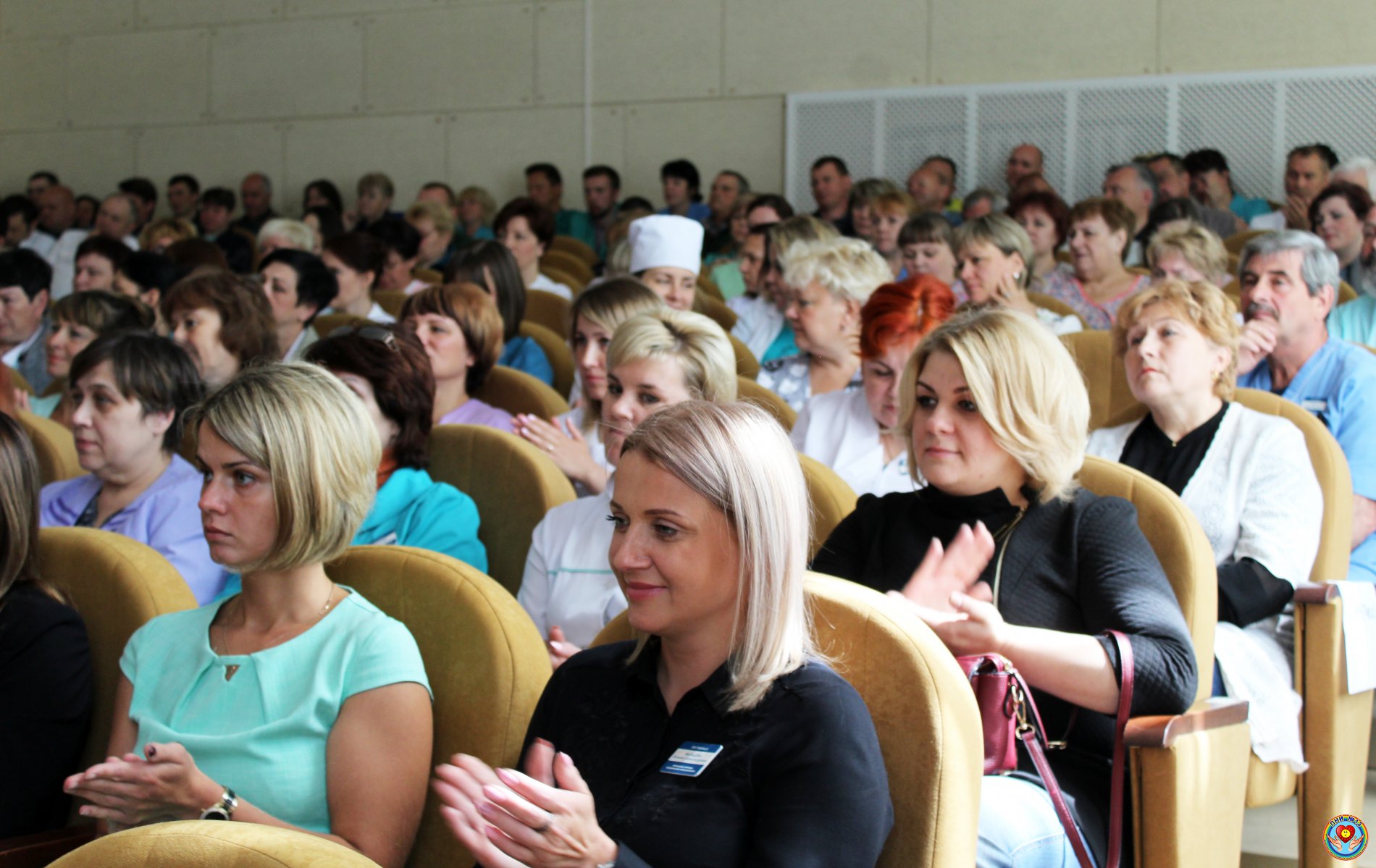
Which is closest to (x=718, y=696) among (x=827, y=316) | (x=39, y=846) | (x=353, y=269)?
(x=39, y=846)

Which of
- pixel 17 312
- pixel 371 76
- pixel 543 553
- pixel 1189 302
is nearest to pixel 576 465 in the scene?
pixel 543 553

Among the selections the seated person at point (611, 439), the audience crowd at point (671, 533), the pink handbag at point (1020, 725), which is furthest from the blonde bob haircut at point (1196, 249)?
the pink handbag at point (1020, 725)

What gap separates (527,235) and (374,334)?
11.0 ft

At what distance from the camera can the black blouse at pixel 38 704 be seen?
5.49 ft

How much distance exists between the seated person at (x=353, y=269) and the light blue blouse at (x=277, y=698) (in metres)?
3.27

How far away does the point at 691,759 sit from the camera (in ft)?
4.05

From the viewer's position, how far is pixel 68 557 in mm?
1880

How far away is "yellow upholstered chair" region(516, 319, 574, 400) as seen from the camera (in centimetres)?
407

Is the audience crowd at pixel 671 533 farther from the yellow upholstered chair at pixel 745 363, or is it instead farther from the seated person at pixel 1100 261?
the seated person at pixel 1100 261

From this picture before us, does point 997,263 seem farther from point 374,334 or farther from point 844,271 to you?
point 374,334

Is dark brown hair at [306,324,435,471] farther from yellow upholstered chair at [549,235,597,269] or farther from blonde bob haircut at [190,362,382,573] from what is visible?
yellow upholstered chair at [549,235,597,269]

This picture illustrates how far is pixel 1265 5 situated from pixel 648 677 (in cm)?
678

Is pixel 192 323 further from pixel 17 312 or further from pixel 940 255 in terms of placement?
pixel 940 255

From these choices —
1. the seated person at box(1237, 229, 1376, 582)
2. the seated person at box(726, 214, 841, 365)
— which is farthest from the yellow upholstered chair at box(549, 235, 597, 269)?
the seated person at box(1237, 229, 1376, 582)
